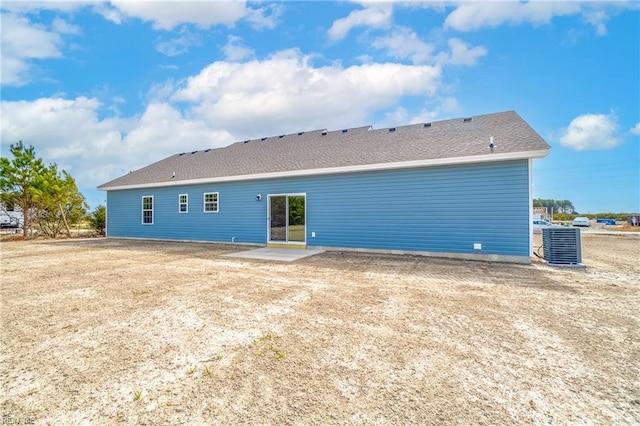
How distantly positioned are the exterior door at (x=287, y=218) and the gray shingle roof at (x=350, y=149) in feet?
3.62

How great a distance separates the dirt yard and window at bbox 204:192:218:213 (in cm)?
671

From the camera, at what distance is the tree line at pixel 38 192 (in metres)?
13.5

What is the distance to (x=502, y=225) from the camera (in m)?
7.55

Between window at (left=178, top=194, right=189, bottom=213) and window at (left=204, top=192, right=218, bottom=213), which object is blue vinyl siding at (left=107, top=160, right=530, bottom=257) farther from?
window at (left=178, top=194, right=189, bottom=213)

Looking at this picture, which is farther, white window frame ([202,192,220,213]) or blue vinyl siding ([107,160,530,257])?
white window frame ([202,192,220,213])

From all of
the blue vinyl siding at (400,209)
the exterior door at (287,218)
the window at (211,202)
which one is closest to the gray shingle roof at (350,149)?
the blue vinyl siding at (400,209)

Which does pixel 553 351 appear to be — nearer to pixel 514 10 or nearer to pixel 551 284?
pixel 551 284

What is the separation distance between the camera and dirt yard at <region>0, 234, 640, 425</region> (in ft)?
6.28

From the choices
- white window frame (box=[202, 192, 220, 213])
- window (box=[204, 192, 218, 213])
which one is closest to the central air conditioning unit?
white window frame (box=[202, 192, 220, 213])

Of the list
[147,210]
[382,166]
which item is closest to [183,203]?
[147,210]

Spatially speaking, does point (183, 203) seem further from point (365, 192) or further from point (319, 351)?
point (319, 351)

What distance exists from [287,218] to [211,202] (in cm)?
372

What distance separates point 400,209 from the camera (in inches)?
344

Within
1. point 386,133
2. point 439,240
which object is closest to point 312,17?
point 386,133
